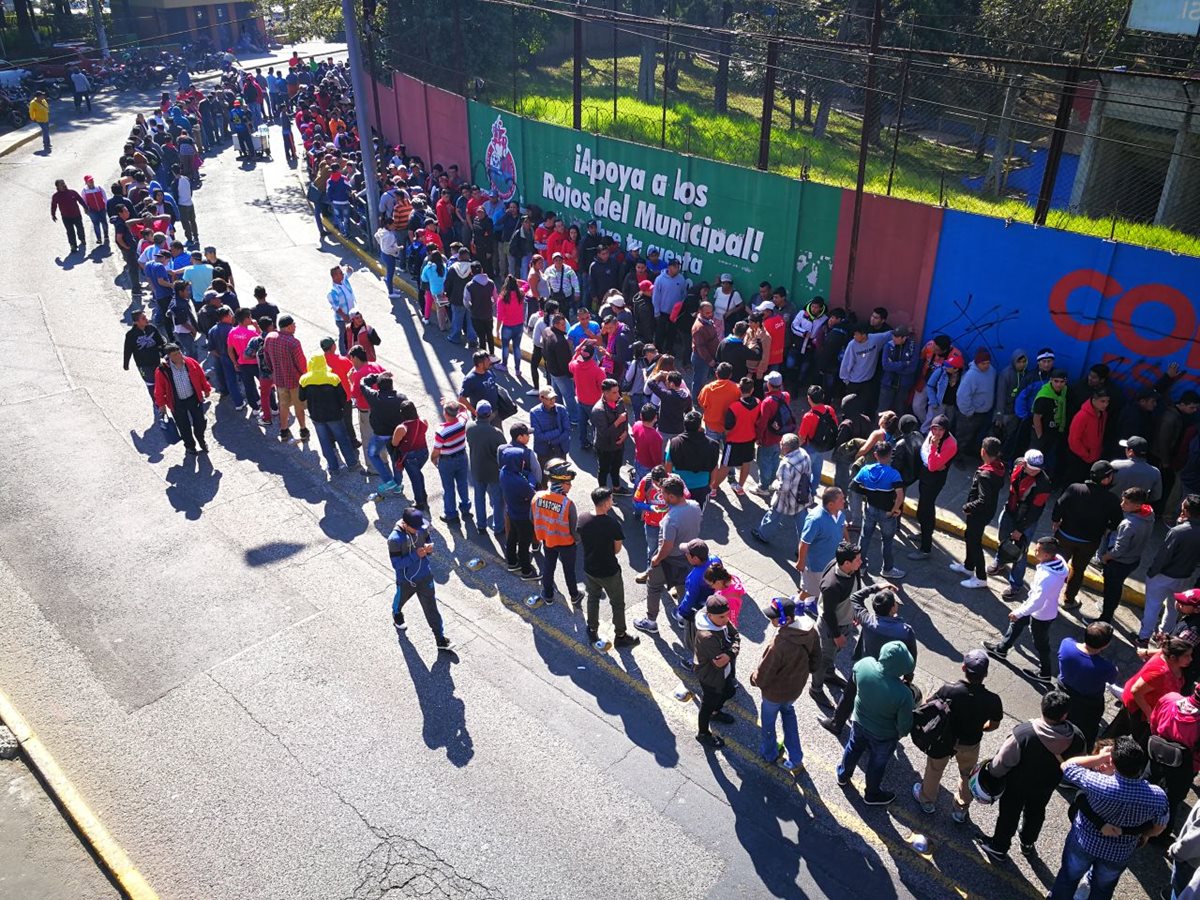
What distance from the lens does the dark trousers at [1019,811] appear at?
5.91 m

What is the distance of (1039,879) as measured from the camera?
6.07 metres

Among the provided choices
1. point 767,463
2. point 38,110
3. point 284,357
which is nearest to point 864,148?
point 767,463

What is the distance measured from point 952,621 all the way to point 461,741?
4755 mm

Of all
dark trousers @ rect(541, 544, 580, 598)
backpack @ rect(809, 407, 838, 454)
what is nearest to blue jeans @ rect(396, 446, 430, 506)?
dark trousers @ rect(541, 544, 580, 598)

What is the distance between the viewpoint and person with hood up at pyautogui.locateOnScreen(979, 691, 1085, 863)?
5.70 m

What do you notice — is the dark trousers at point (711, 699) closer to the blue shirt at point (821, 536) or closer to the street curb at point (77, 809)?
the blue shirt at point (821, 536)

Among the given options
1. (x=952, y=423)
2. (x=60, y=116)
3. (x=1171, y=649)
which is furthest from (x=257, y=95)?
(x=1171, y=649)

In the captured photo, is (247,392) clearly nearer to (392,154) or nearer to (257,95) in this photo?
(392,154)

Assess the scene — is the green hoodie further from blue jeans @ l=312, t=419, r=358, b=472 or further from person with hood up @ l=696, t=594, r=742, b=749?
blue jeans @ l=312, t=419, r=358, b=472

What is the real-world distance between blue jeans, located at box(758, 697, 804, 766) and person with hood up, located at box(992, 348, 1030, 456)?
18.3ft

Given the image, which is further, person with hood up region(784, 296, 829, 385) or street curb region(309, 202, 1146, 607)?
person with hood up region(784, 296, 829, 385)

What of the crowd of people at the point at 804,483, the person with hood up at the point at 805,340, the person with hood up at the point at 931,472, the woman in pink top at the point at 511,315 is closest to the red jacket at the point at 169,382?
the crowd of people at the point at 804,483

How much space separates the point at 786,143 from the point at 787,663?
13.7 m

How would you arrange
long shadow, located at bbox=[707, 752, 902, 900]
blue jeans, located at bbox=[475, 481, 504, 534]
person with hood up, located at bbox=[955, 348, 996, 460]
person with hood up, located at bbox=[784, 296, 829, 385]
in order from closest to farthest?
long shadow, located at bbox=[707, 752, 902, 900], blue jeans, located at bbox=[475, 481, 504, 534], person with hood up, located at bbox=[955, 348, 996, 460], person with hood up, located at bbox=[784, 296, 829, 385]
